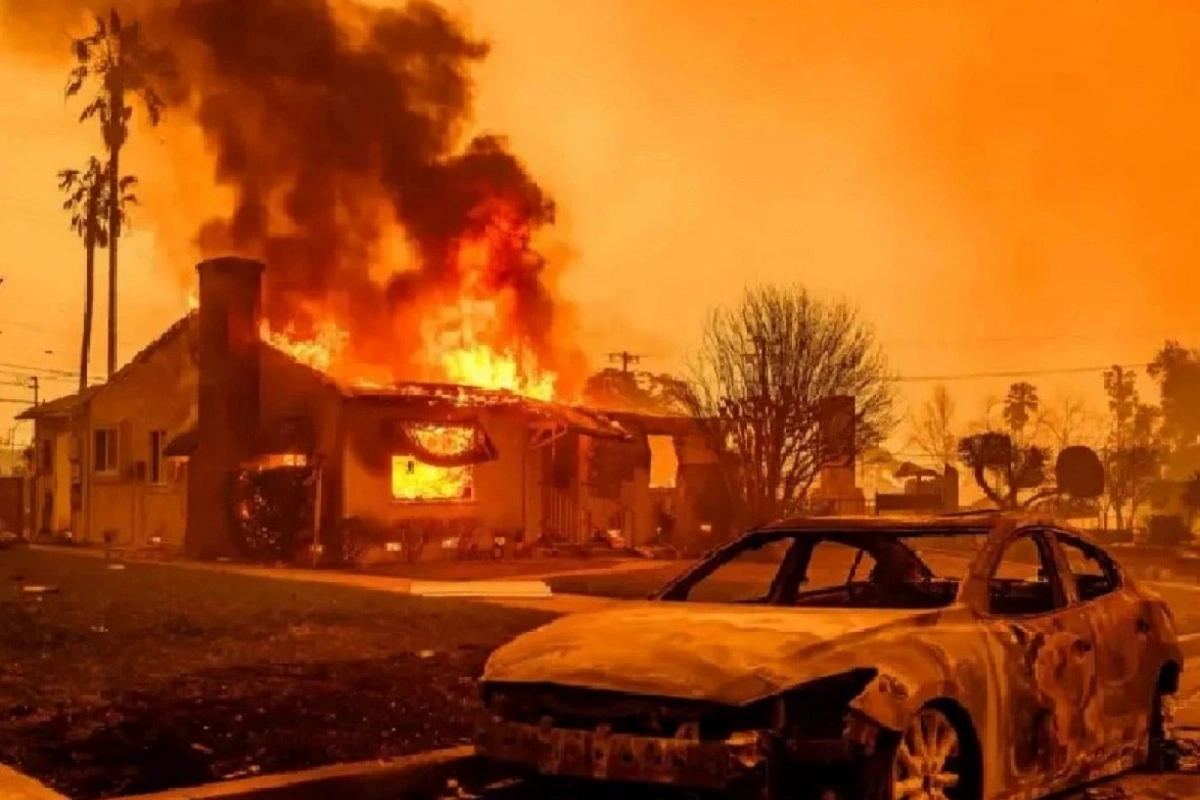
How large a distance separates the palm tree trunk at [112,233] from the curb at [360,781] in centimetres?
4259

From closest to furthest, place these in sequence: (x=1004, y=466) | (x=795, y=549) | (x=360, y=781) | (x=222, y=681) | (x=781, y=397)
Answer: (x=360, y=781) < (x=795, y=549) < (x=222, y=681) < (x=781, y=397) < (x=1004, y=466)

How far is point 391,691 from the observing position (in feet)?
31.4

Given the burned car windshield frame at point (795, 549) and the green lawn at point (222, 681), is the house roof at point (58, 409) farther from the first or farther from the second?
the burned car windshield frame at point (795, 549)

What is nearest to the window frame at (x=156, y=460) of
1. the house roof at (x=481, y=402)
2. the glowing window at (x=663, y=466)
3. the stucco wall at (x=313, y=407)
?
the stucco wall at (x=313, y=407)

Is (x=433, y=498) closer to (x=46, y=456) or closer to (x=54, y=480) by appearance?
(x=54, y=480)

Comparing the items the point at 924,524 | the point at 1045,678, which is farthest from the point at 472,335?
the point at 1045,678

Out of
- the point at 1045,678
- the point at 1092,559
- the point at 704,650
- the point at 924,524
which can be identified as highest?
the point at 924,524

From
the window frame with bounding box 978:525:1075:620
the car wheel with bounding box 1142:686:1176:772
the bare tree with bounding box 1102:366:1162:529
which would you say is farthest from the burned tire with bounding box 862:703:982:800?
the bare tree with bounding box 1102:366:1162:529

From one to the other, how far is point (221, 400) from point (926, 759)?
73.7ft

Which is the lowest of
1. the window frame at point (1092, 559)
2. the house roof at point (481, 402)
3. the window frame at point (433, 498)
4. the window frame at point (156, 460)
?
the window frame at point (1092, 559)

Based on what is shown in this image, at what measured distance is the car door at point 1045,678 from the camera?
6.10 metres

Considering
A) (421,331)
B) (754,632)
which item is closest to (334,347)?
(421,331)

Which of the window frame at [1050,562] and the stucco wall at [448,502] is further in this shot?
the stucco wall at [448,502]

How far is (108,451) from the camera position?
3234 cm
